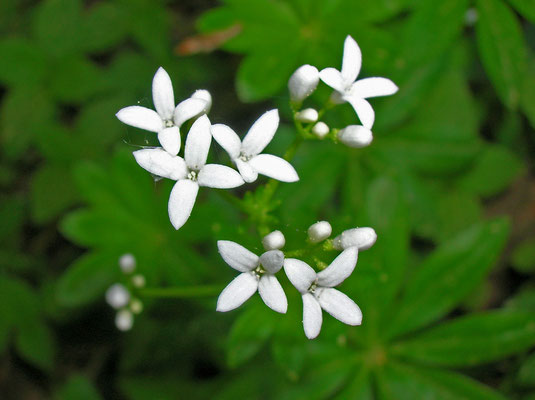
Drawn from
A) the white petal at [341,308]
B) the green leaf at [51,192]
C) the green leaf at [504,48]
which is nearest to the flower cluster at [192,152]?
the white petal at [341,308]

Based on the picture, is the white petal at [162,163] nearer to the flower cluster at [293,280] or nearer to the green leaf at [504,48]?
the flower cluster at [293,280]

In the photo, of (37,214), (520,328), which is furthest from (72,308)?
(520,328)

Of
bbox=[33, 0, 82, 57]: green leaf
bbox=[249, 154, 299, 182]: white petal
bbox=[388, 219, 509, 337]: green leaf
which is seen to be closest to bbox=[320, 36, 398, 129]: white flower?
bbox=[249, 154, 299, 182]: white petal

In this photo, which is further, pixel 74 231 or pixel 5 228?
pixel 5 228

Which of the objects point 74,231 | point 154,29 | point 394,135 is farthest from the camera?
point 154,29

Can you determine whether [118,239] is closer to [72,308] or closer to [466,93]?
[72,308]

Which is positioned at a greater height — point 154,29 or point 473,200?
point 154,29
